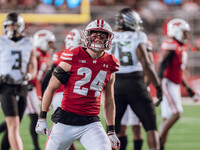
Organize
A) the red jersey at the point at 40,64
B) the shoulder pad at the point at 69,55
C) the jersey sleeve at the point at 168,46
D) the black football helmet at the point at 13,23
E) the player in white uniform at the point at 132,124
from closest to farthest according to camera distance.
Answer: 1. the shoulder pad at the point at 69,55
2. the black football helmet at the point at 13,23
3. the player in white uniform at the point at 132,124
4. the jersey sleeve at the point at 168,46
5. the red jersey at the point at 40,64

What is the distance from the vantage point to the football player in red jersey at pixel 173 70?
6992 millimetres

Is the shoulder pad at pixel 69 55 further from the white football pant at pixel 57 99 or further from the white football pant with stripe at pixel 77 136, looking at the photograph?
the white football pant at pixel 57 99

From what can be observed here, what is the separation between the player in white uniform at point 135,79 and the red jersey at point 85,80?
4.57ft

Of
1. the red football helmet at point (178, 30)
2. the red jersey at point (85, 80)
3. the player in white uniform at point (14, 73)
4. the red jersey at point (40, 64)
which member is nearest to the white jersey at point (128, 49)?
the player in white uniform at point (14, 73)

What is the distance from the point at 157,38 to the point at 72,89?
1335 cm

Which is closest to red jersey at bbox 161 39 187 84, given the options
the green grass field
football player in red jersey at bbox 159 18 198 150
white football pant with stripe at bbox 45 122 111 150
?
football player in red jersey at bbox 159 18 198 150

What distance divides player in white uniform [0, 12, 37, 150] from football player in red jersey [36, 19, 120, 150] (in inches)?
61.5

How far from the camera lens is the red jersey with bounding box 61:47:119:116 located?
3.86 m

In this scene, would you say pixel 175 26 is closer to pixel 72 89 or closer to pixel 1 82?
pixel 1 82

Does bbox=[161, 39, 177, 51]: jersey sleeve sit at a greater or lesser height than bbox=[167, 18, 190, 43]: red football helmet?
lesser

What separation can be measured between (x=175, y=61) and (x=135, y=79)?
6.03 ft

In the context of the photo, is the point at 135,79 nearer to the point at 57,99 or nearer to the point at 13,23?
the point at 57,99

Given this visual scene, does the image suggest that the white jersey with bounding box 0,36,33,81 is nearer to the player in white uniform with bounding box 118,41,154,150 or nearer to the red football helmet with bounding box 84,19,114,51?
the player in white uniform with bounding box 118,41,154,150

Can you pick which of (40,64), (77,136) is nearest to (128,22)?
(77,136)
